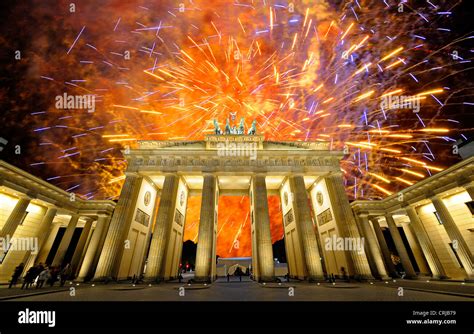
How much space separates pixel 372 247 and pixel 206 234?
65.8 ft

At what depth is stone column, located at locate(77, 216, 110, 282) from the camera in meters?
22.5

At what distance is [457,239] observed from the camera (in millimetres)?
20688

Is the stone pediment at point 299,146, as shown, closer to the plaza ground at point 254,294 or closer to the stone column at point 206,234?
the stone column at point 206,234

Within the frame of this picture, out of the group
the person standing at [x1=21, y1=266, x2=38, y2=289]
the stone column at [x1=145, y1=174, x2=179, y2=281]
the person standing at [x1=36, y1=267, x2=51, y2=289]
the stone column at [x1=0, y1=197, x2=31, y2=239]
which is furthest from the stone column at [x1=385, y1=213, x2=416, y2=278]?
the stone column at [x1=0, y1=197, x2=31, y2=239]

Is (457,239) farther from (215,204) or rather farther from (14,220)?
(14,220)

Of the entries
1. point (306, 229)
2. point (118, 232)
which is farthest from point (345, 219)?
point (118, 232)

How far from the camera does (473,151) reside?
2417cm

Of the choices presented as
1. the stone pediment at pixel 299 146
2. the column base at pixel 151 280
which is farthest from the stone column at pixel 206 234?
the stone pediment at pixel 299 146

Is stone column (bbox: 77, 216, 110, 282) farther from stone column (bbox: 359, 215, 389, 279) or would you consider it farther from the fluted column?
the fluted column

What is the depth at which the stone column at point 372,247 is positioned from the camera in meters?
23.2
